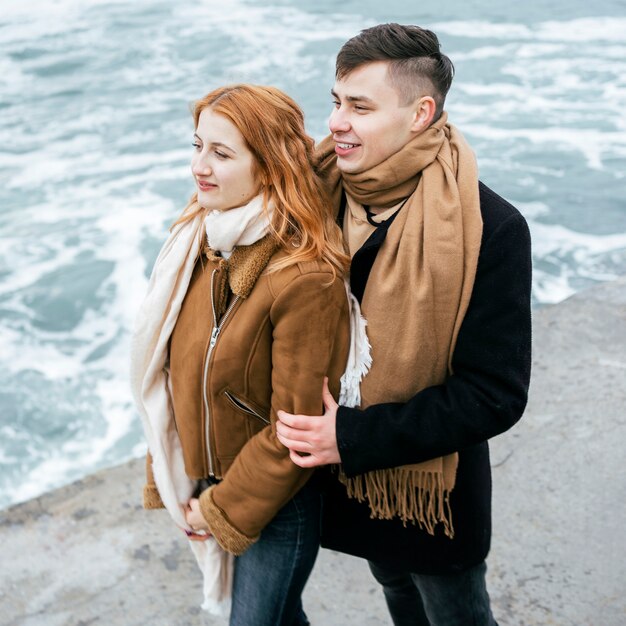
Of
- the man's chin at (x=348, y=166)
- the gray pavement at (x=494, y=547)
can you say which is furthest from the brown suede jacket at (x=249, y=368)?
the gray pavement at (x=494, y=547)

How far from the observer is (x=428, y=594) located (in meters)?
2.00

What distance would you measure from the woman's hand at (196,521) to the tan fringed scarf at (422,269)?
477 millimetres

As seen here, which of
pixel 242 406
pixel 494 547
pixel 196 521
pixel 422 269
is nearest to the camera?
pixel 422 269

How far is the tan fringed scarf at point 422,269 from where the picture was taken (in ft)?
5.49

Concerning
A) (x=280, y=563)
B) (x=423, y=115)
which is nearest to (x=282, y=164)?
(x=423, y=115)

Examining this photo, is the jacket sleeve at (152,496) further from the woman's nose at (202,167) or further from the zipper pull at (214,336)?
the woman's nose at (202,167)

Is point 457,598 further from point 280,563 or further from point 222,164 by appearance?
point 222,164

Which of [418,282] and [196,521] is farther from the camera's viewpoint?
[196,521]

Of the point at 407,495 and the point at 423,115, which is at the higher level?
the point at 423,115

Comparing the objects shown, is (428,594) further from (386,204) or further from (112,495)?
(112,495)

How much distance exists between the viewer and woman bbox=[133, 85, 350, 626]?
1710 millimetres

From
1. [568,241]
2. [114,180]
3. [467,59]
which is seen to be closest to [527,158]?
[568,241]

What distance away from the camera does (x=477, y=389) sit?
1.71 m

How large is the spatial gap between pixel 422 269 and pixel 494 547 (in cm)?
145
